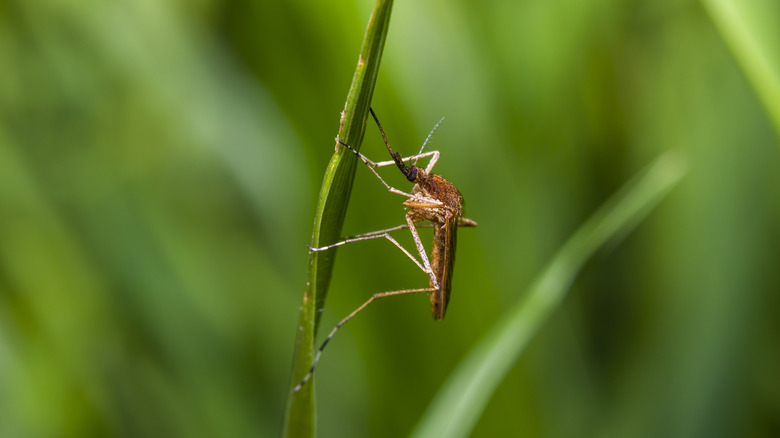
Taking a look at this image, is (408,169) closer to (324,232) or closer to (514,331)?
(514,331)

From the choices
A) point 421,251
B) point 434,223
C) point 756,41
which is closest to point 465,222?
point 434,223

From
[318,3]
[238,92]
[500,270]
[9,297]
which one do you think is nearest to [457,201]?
[500,270]

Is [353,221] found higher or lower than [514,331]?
higher

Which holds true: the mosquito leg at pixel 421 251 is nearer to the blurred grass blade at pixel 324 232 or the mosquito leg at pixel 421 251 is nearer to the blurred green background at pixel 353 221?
the blurred green background at pixel 353 221

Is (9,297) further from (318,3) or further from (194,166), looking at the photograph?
(318,3)

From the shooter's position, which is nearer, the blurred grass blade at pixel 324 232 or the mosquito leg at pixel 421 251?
the blurred grass blade at pixel 324 232

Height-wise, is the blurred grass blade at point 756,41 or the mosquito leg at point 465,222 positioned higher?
the blurred grass blade at point 756,41

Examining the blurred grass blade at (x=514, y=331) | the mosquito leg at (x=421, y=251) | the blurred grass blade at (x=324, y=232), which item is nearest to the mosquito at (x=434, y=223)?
the mosquito leg at (x=421, y=251)
